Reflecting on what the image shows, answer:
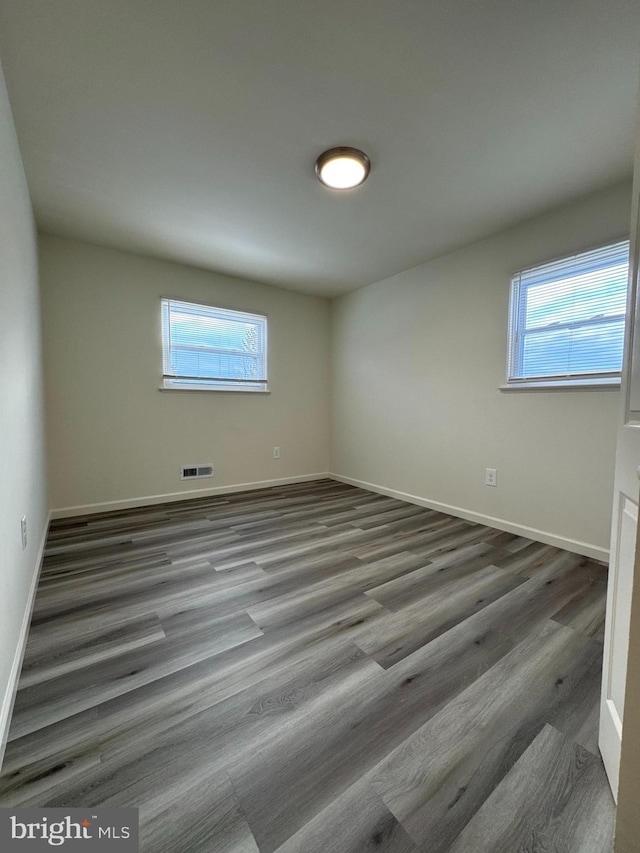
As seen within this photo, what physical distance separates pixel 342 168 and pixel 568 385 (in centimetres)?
201

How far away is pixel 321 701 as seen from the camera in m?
1.12

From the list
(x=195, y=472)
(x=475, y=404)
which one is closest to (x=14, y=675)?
(x=195, y=472)

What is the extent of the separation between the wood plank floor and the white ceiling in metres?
2.38

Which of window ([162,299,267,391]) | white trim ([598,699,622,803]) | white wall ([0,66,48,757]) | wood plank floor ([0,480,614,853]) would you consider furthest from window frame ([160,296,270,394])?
white trim ([598,699,622,803])

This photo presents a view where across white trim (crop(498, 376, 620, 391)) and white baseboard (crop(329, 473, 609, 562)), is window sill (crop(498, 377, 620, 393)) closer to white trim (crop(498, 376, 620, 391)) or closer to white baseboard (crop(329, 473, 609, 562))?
white trim (crop(498, 376, 620, 391))

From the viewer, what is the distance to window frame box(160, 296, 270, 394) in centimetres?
328

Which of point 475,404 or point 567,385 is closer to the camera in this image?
point 567,385

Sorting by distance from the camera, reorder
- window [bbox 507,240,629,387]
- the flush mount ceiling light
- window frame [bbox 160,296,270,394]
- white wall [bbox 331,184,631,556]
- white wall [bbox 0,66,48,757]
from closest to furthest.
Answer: white wall [bbox 0,66,48,757] → the flush mount ceiling light → window [bbox 507,240,629,387] → white wall [bbox 331,184,631,556] → window frame [bbox 160,296,270,394]

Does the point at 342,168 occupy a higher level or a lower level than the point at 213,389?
higher

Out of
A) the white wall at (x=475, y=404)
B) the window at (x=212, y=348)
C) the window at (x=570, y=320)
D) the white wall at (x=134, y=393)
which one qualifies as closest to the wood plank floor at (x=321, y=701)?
the white wall at (x=475, y=404)

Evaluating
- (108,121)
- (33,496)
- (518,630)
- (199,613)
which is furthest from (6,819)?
(108,121)

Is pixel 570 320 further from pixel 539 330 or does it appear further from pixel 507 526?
pixel 507 526

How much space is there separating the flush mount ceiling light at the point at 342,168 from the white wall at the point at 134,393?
1.94m

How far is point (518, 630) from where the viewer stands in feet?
4.85
